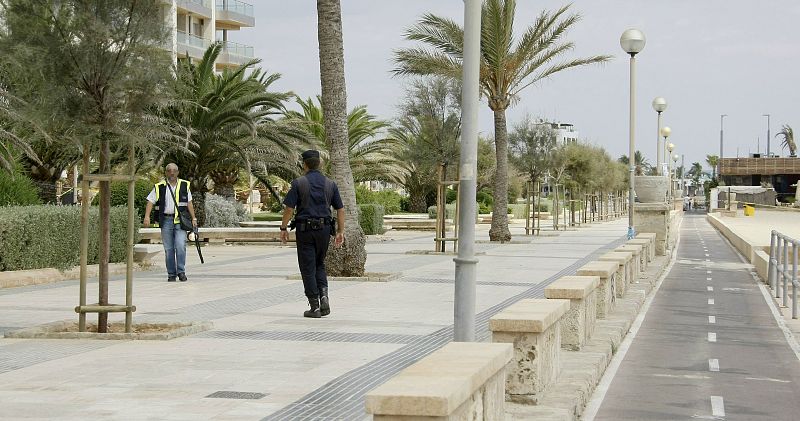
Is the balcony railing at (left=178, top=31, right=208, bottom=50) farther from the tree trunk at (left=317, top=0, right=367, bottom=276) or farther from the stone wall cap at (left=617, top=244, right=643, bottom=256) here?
the tree trunk at (left=317, top=0, right=367, bottom=276)

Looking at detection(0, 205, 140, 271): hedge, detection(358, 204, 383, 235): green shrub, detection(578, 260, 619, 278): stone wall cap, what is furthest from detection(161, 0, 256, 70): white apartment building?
detection(578, 260, 619, 278): stone wall cap

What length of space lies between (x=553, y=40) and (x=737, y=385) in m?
24.1

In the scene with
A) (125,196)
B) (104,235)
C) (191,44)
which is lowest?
(104,235)

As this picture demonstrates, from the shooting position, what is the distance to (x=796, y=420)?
8.20 meters

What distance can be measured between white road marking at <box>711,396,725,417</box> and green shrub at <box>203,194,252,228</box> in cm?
2470

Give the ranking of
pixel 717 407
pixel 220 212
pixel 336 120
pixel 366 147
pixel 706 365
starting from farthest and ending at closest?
pixel 366 147 → pixel 220 212 → pixel 336 120 → pixel 706 365 → pixel 717 407

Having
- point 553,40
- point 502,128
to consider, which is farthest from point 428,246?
point 553,40

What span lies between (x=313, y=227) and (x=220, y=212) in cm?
2137

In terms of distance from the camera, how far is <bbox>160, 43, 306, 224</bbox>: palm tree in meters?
30.1

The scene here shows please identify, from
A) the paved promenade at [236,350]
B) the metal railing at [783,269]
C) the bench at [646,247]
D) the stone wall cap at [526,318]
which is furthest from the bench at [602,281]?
the bench at [646,247]

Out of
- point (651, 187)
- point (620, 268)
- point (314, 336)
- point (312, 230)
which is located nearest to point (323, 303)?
point (312, 230)

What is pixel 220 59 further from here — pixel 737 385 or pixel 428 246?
pixel 737 385

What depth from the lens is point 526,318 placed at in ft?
24.4

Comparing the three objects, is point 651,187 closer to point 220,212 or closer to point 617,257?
point 220,212
